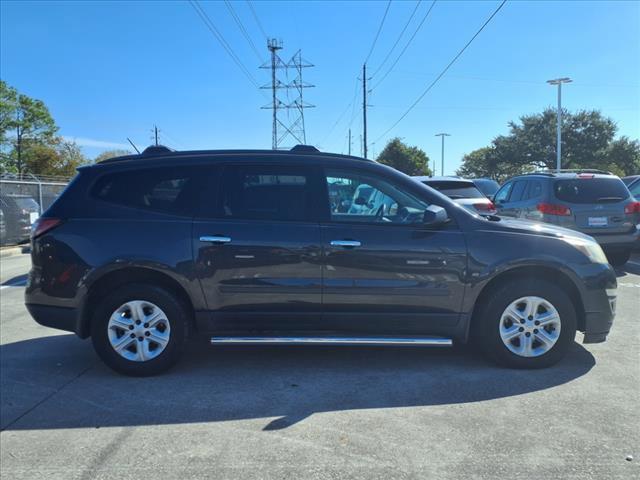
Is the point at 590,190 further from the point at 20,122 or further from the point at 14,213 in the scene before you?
the point at 20,122

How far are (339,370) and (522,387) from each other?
1.47 metres

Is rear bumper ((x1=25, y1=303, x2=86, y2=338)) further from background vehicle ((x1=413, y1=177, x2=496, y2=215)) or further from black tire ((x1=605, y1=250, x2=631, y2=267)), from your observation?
black tire ((x1=605, y1=250, x2=631, y2=267))

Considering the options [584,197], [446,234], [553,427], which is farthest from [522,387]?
[584,197]

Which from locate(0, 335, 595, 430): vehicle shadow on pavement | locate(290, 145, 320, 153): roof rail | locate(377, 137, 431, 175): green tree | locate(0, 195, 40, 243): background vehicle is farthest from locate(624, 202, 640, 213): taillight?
locate(377, 137, 431, 175): green tree

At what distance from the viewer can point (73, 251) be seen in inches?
164

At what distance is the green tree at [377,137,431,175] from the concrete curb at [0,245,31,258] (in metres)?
53.0

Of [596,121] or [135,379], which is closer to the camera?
[135,379]

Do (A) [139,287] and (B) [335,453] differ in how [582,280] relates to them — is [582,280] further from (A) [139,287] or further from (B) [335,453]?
(A) [139,287]

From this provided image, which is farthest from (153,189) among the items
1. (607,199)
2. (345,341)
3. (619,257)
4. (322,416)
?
(619,257)

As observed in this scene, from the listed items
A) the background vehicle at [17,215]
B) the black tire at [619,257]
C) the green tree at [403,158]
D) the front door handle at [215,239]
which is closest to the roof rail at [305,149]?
the front door handle at [215,239]

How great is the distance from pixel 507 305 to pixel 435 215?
99 centimetres

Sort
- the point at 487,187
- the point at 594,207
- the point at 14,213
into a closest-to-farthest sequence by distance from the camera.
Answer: the point at 594,207 → the point at 14,213 → the point at 487,187

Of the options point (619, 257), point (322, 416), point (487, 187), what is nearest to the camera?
point (322, 416)

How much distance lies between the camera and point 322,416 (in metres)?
3.46
